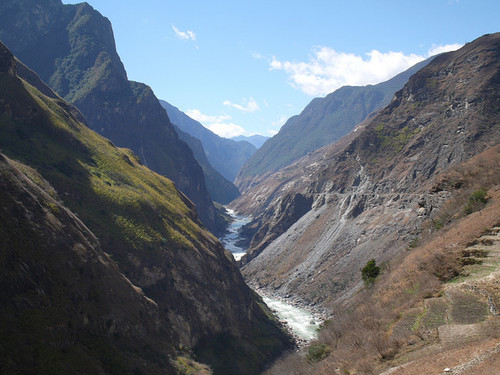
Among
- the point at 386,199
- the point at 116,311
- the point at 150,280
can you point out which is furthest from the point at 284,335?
the point at 386,199

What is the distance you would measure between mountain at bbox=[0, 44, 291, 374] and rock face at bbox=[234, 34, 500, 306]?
2283 centimetres

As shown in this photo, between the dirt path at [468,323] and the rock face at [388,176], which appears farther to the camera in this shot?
the rock face at [388,176]

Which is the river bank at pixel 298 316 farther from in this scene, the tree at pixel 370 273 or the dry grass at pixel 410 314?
the dry grass at pixel 410 314

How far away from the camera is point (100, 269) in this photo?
135ft

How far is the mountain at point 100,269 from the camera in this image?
30500mm

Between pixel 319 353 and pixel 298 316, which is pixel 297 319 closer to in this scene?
pixel 298 316

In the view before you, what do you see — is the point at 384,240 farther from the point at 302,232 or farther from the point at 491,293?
the point at 491,293

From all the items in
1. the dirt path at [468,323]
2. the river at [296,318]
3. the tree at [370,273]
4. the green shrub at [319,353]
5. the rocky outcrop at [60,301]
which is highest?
the dirt path at [468,323]

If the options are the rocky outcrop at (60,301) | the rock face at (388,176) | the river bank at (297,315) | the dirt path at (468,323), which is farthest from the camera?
the rock face at (388,176)

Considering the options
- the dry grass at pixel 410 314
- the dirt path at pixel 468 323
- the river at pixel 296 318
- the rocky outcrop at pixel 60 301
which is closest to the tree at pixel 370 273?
the dry grass at pixel 410 314

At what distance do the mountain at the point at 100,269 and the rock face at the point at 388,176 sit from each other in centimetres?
2283

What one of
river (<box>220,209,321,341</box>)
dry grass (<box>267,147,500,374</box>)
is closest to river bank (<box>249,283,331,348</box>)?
river (<box>220,209,321,341</box>)

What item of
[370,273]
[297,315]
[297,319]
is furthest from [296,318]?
[370,273]

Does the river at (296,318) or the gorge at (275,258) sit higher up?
the gorge at (275,258)
